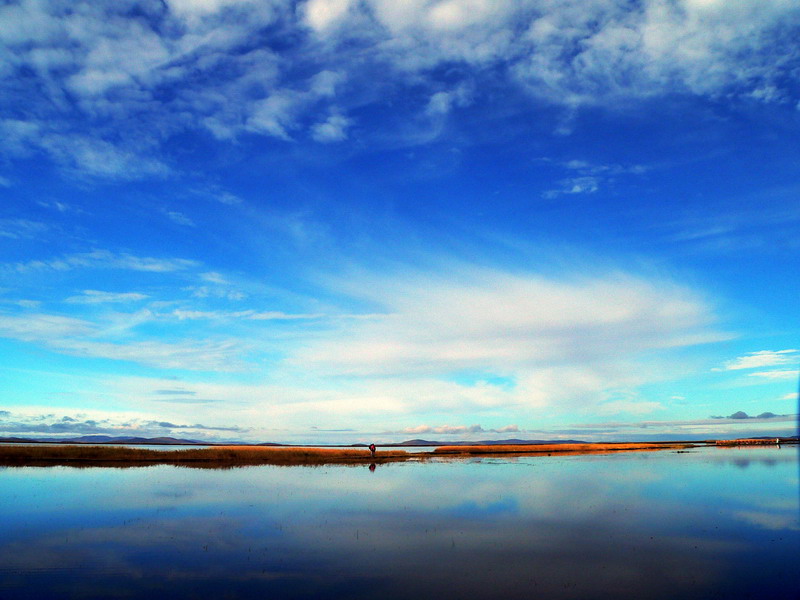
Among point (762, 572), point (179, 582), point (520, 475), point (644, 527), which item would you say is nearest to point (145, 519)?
point (179, 582)

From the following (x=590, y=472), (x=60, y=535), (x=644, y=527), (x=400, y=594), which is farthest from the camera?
(x=590, y=472)

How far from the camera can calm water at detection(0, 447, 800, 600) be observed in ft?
55.0

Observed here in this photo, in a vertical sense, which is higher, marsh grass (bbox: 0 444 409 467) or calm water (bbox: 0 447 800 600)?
marsh grass (bbox: 0 444 409 467)

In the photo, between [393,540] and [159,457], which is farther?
[159,457]

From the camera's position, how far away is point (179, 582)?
16984 millimetres

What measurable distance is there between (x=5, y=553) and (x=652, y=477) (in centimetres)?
4846

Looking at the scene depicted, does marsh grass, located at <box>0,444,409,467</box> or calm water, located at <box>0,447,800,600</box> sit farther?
marsh grass, located at <box>0,444,409,467</box>

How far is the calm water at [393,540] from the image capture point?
16750 millimetres

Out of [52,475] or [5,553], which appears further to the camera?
[52,475]

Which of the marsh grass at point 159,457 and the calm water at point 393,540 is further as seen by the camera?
the marsh grass at point 159,457

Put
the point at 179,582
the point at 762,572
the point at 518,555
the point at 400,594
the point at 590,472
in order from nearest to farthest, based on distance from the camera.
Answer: the point at 400,594 → the point at 179,582 → the point at 762,572 → the point at 518,555 → the point at 590,472

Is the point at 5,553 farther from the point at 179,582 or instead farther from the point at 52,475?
the point at 52,475

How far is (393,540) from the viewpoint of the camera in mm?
22781

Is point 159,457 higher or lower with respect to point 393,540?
higher
